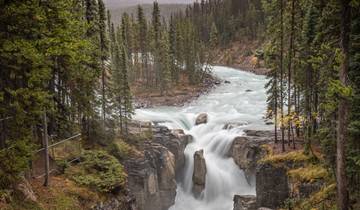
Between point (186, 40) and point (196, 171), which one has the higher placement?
point (186, 40)

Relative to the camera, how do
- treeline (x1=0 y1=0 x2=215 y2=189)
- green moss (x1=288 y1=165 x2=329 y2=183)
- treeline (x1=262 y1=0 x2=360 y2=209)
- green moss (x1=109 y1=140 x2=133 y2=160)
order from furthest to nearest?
green moss (x1=109 y1=140 x2=133 y2=160) < green moss (x1=288 y1=165 x2=329 y2=183) < treeline (x1=0 y1=0 x2=215 y2=189) < treeline (x1=262 y1=0 x2=360 y2=209)

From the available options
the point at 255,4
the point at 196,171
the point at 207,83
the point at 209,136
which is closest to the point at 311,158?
the point at 196,171

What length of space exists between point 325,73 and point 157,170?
17139 mm

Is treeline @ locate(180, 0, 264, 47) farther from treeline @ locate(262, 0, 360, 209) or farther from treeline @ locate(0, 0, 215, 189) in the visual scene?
treeline @ locate(0, 0, 215, 189)

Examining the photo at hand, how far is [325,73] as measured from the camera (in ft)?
70.5

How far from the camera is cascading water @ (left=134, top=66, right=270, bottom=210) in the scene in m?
33.8

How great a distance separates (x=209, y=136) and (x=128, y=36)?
5484 cm

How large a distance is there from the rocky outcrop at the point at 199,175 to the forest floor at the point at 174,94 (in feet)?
83.7

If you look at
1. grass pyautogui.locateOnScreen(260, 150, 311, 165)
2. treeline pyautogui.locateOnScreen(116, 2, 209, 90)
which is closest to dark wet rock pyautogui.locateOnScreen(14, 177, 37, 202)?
grass pyautogui.locateOnScreen(260, 150, 311, 165)

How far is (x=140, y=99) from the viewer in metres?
65.8

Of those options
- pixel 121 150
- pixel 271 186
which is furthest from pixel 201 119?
pixel 271 186

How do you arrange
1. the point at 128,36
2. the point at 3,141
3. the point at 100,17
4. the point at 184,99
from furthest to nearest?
the point at 128,36 → the point at 184,99 → the point at 100,17 → the point at 3,141

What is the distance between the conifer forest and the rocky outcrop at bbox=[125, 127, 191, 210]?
0.34ft

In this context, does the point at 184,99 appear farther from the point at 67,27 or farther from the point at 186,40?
the point at 67,27
